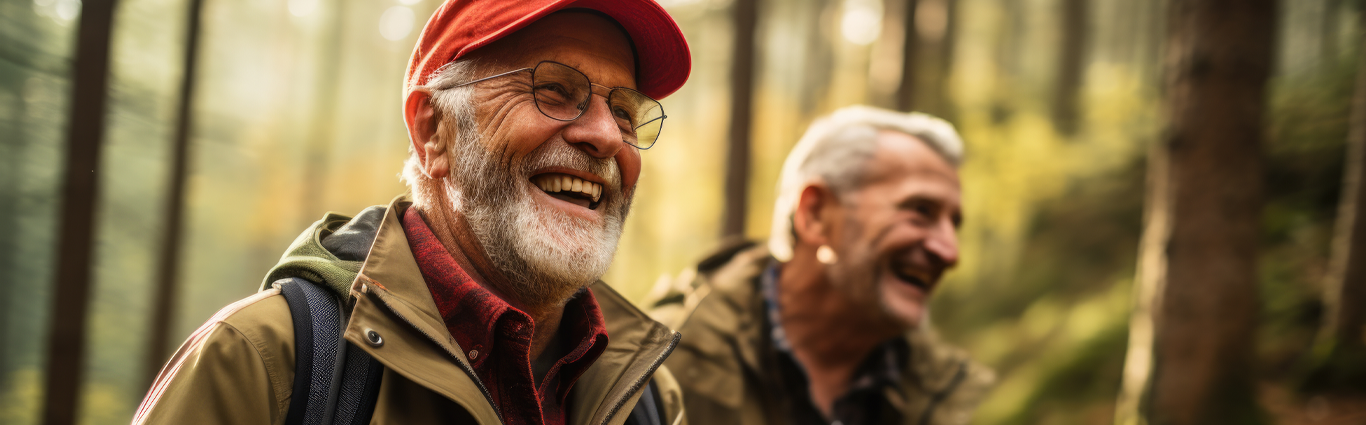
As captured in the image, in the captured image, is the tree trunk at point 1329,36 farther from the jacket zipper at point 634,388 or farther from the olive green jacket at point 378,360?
the olive green jacket at point 378,360

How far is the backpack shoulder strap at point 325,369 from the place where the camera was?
1353 millimetres

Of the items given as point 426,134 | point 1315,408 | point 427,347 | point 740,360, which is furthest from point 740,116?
point 427,347

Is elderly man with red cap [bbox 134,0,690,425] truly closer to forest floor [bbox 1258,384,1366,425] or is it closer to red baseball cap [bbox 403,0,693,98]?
red baseball cap [bbox 403,0,693,98]

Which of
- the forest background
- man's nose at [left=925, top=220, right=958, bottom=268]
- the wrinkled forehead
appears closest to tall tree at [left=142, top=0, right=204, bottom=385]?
the forest background

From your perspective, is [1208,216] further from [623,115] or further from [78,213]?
[78,213]

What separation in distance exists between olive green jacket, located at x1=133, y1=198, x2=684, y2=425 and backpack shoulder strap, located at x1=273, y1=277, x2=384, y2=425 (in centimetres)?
2

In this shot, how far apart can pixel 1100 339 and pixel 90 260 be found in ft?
33.1

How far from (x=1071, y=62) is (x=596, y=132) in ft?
64.1

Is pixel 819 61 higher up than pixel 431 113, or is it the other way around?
pixel 819 61

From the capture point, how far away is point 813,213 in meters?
3.82

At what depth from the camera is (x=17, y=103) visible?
530 cm

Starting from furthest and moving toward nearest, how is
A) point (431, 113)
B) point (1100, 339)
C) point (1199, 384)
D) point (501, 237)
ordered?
point (1100, 339) → point (1199, 384) → point (431, 113) → point (501, 237)

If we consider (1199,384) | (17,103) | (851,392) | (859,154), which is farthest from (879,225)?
(17,103)

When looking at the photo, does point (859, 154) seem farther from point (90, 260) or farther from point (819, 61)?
point (819, 61)
